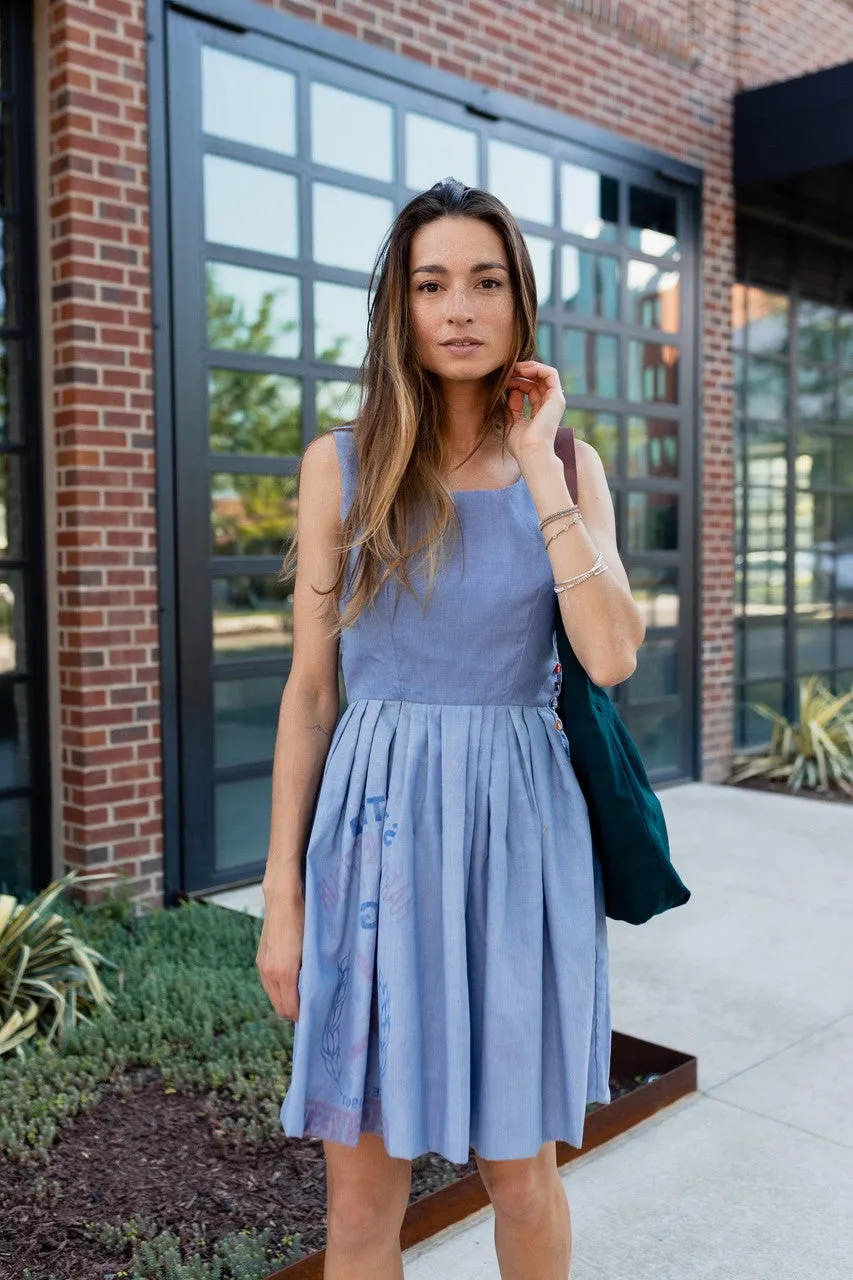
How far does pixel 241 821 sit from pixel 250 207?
8.47 feet

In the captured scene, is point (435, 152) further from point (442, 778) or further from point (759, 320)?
point (442, 778)

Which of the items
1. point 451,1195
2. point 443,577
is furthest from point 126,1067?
point 443,577

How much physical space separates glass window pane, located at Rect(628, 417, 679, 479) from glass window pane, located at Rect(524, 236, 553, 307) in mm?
945

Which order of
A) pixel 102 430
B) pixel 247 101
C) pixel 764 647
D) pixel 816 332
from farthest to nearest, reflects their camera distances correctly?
pixel 816 332 < pixel 764 647 < pixel 247 101 < pixel 102 430

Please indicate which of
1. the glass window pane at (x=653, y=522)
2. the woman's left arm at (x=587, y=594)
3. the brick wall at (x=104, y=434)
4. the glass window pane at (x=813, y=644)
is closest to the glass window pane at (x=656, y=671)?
the glass window pane at (x=653, y=522)

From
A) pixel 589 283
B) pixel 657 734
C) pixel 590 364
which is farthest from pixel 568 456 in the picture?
pixel 657 734

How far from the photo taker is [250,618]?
5020 millimetres

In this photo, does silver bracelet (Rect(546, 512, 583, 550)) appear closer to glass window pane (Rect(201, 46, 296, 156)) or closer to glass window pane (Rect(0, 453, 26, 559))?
glass window pane (Rect(0, 453, 26, 559))

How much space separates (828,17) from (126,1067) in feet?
27.4

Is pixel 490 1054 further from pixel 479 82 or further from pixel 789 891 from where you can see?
pixel 479 82

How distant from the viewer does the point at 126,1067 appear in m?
3.13

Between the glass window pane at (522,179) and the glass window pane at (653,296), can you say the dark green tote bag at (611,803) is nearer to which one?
the glass window pane at (522,179)

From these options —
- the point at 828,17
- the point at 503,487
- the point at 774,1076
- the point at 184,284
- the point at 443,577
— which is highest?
the point at 828,17

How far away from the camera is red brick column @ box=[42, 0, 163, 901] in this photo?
4285 millimetres
